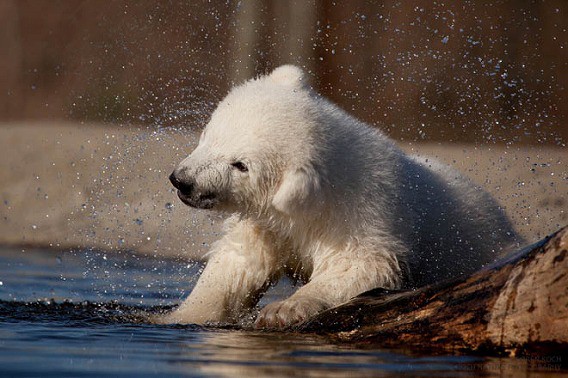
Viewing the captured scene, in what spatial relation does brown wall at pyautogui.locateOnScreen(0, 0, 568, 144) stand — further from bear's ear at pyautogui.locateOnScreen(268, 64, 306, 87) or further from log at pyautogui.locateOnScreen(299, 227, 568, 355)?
log at pyautogui.locateOnScreen(299, 227, 568, 355)

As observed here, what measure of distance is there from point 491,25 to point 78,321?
7828 mm

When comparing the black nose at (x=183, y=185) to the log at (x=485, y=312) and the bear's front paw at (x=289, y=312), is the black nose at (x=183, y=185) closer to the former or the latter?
the bear's front paw at (x=289, y=312)

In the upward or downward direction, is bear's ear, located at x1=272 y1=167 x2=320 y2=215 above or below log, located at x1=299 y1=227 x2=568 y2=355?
above

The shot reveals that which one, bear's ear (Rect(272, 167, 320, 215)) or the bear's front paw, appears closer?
the bear's front paw

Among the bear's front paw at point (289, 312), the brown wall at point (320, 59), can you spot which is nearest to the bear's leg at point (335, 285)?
the bear's front paw at point (289, 312)

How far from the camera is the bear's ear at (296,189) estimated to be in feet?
15.8

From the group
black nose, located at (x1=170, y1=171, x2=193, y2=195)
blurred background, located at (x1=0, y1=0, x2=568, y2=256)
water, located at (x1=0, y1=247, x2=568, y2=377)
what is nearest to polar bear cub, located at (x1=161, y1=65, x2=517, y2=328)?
black nose, located at (x1=170, y1=171, x2=193, y2=195)

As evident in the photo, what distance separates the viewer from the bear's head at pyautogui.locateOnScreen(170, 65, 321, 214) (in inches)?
189

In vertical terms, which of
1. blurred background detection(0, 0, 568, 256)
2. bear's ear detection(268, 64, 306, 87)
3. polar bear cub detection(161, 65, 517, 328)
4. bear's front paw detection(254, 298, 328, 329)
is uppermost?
blurred background detection(0, 0, 568, 256)

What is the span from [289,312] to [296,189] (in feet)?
1.69

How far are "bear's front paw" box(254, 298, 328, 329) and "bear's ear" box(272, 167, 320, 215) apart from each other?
0.40m

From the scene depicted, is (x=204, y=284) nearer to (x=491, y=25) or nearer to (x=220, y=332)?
(x=220, y=332)

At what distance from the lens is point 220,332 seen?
4699 millimetres

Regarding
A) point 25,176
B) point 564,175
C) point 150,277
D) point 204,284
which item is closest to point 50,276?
point 150,277
